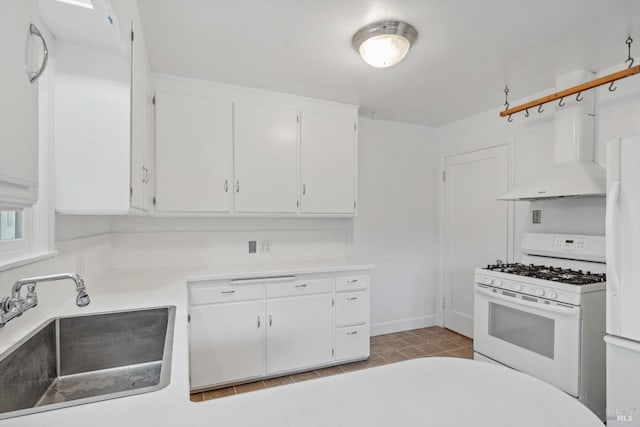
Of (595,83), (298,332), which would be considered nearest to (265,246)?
(298,332)

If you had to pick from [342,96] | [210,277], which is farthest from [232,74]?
[210,277]

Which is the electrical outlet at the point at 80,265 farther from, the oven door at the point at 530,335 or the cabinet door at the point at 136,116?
the oven door at the point at 530,335

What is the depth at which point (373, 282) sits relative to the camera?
11.8ft

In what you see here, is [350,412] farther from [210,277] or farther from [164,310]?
[210,277]

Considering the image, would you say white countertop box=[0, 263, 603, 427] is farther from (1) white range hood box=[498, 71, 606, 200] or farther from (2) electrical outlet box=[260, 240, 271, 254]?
(2) electrical outlet box=[260, 240, 271, 254]

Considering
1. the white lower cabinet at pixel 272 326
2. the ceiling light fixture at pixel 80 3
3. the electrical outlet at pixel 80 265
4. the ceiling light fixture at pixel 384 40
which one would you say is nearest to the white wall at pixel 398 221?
the white lower cabinet at pixel 272 326

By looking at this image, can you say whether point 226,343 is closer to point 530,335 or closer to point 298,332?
point 298,332

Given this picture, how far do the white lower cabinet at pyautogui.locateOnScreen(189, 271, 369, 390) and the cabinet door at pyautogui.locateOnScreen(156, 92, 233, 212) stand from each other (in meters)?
0.68

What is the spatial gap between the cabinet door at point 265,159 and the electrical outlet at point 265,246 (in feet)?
1.34

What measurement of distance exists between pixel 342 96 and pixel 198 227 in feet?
5.73

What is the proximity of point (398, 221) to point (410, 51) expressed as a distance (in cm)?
203

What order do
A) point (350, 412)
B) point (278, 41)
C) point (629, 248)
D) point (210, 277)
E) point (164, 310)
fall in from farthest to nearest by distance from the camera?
point (210, 277) → point (278, 41) → point (629, 248) → point (164, 310) → point (350, 412)

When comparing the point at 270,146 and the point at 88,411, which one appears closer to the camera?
the point at 88,411

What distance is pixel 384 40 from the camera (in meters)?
1.84
